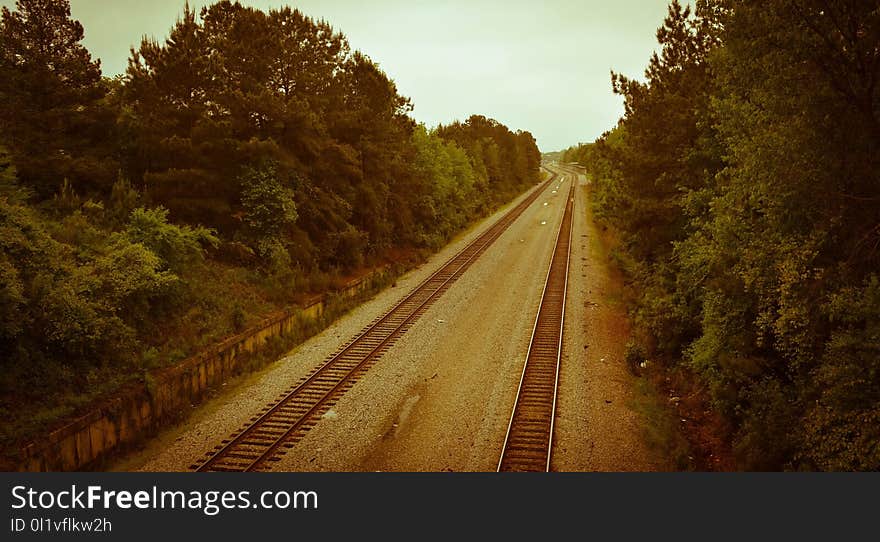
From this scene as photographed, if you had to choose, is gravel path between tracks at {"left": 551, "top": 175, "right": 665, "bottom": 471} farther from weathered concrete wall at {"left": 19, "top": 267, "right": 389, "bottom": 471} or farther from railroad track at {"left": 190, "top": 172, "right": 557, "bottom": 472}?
weathered concrete wall at {"left": 19, "top": 267, "right": 389, "bottom": 471}

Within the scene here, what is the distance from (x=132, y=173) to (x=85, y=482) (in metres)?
16.3

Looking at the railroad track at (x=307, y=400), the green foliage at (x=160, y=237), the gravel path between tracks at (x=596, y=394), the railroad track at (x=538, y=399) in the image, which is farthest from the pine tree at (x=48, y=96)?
the gravel path between tracks at (x=596, y=394)

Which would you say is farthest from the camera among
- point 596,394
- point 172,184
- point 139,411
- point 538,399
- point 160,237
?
point 172,184

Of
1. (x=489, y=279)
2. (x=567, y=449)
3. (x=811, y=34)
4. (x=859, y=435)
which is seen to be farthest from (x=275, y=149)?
(x=859, y=435)

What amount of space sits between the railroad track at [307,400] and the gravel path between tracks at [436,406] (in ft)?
1.00

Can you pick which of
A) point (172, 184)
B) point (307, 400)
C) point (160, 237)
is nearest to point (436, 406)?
point (307, 400)

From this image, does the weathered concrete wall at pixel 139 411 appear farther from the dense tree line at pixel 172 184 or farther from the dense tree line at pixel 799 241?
the dense tree line at pixel 799 241

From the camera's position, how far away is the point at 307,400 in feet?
41.3

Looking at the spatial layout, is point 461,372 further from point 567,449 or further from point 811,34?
point 811,34

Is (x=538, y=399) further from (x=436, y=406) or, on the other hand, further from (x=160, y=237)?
(x=160, y=237)

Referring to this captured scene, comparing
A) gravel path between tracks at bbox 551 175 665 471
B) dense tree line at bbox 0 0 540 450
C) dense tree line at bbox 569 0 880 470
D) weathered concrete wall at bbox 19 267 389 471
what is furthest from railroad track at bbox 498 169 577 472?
dense tree line at bbox 0 0 540 450

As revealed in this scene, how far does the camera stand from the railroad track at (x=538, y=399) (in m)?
9.88

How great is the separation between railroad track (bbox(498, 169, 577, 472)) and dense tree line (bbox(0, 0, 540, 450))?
905cm

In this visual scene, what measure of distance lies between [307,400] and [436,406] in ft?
10.7
